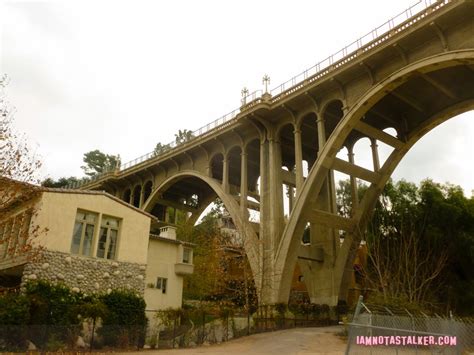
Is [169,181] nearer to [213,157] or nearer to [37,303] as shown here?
[213,157]

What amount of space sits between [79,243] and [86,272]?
141 cm

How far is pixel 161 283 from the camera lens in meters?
23.4

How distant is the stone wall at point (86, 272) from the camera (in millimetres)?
17578

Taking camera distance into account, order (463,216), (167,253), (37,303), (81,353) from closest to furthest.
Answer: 1. (81,353)
2. (37,303)
3. (167,253)
4. (463,216)

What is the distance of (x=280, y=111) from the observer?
30906 mm

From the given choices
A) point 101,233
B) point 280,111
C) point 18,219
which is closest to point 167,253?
point 101,233

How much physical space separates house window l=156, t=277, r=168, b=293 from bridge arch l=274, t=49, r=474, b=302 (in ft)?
A: 26.3

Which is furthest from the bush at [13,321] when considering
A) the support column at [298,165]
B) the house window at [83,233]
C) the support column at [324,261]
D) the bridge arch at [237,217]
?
the support column at [324,261]

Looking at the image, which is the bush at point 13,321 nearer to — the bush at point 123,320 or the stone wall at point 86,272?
the stone wall at point 86,272

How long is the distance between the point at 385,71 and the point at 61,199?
1916 centimetres

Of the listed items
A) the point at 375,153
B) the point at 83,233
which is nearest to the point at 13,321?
the point at 83,233

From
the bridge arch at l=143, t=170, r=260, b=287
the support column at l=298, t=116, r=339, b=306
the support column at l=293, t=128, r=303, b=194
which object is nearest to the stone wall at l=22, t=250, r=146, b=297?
the bridge arch at l=143, t=170, r=260, b=287

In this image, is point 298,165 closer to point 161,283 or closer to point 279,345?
point 161,283

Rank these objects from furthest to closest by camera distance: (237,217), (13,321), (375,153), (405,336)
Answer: (237,217) → (375,153) → (13,321) → (405,336)
